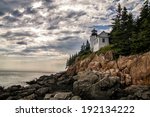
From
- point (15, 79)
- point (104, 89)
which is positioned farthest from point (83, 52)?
point (104, 89)

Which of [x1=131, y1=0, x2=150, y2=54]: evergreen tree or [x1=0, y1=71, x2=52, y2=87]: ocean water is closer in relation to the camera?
[x1=131, y1=0, x2=150, y2=54]: evergreen tree

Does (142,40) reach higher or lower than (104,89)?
higher

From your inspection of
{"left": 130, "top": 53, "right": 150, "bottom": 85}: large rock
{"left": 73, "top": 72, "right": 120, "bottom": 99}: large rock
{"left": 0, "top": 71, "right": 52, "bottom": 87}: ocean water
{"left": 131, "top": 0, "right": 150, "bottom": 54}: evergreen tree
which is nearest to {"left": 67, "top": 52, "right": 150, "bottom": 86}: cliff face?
{"left": 130, "top": 53, "right": 150, "bottom": 85}: large rock

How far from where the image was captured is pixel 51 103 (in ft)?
26.1

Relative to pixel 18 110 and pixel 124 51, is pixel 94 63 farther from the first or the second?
pixel 18 110

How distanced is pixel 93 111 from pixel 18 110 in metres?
2.01

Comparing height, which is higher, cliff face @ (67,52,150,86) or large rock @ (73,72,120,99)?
cliff face @ (67,52,150,86)

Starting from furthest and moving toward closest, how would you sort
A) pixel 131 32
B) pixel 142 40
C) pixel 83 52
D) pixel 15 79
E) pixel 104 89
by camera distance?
pixel 83 52 → pixel 15 79 → pixel 131 32 → pixel 142 40 → pixel 104 89

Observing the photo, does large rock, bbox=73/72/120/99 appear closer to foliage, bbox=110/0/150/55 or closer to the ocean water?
foliage, bbox=110/0/150/55

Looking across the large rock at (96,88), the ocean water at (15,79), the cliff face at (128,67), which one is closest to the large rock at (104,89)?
the large rock at (96,88)

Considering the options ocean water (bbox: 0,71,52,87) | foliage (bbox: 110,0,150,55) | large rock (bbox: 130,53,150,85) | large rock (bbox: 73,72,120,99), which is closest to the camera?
large rock (bbox: 73,72,120,99)

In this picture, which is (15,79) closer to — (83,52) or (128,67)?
(83,52)

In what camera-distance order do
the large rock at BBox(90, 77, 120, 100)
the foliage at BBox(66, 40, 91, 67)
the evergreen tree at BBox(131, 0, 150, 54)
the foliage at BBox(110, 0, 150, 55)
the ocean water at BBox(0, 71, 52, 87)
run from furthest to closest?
the foliage at BBox(66, 40, 91, 67) < the ocean water at BBox(0, 71, 52, 87) < the foliage at BBox(110, 0, 150, 55) < the evergreen tree at BBox(131, 0, 150, 54) < the large rock at BBox(90, 77, 120, 100)

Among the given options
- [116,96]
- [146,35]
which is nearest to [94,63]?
[146,35]
